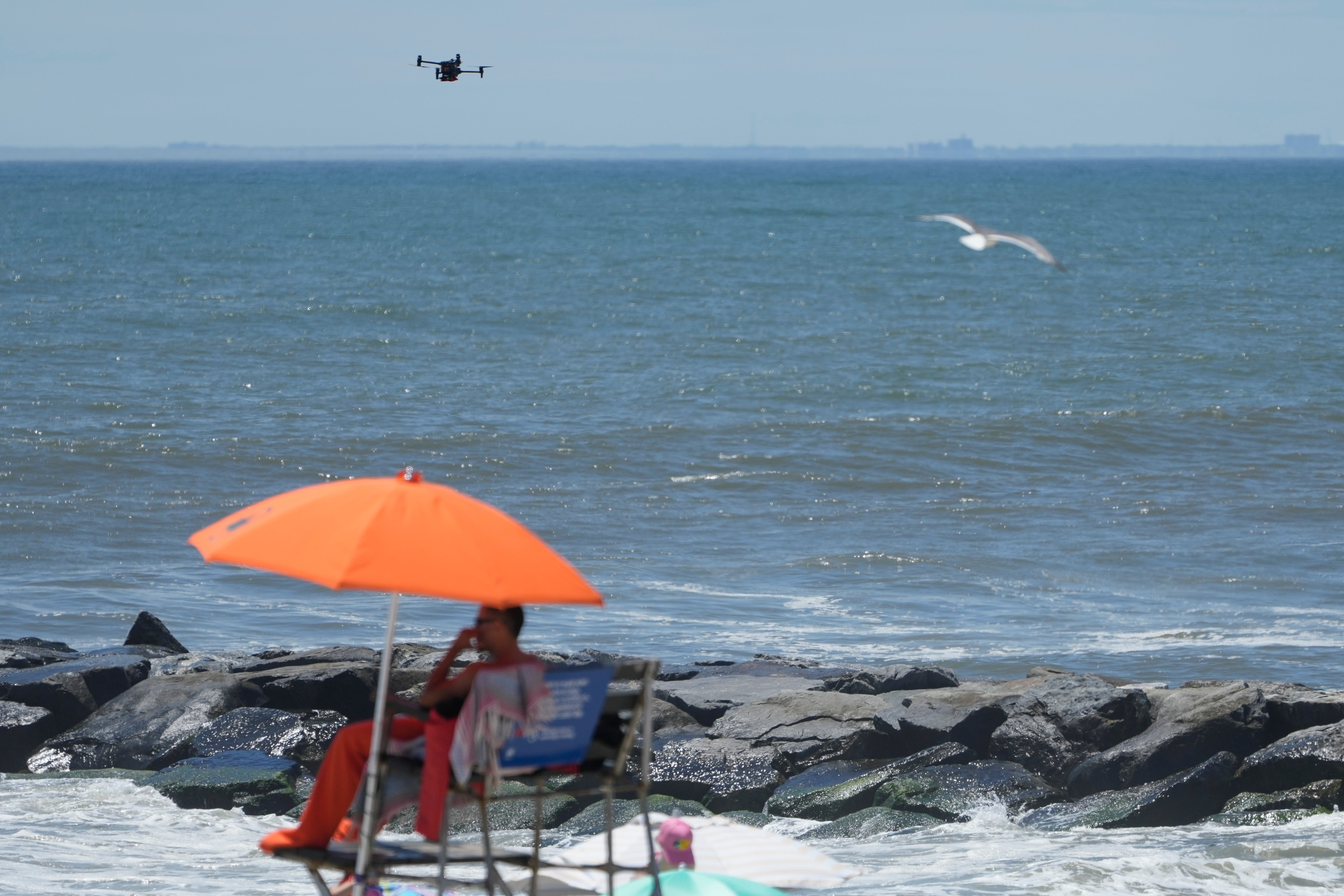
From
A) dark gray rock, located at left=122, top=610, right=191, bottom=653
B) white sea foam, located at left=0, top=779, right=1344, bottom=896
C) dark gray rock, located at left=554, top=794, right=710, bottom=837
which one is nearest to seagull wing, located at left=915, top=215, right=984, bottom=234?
white sea foam, located at left=0, top=779, right=1344, bottom=896

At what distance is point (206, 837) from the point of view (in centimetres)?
832

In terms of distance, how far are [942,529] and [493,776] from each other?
1308cm

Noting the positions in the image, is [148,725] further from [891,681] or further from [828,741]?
[891,681]

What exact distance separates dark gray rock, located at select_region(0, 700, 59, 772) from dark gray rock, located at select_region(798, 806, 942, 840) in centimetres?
467

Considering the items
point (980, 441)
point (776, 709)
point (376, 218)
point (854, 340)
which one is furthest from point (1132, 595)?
point (376, 218)

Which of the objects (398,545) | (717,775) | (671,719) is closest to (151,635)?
(671,719)

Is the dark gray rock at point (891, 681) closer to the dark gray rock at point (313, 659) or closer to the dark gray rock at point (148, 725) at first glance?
the dark gray rock at point (313, 659)

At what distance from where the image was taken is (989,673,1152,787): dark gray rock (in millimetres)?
9203

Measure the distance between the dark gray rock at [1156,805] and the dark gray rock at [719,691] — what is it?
6.72ft

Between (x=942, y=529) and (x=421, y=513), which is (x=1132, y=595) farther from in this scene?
(x=421, y=513)

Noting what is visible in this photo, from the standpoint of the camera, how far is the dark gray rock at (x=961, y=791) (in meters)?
8.63

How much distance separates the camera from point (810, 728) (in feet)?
31.0

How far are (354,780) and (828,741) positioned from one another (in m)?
4.70

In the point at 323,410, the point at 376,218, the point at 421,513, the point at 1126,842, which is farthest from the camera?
the point at 376,218
